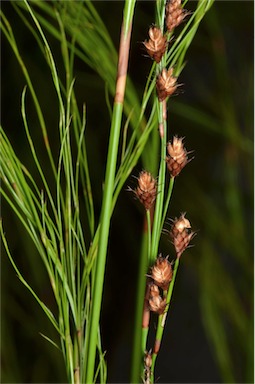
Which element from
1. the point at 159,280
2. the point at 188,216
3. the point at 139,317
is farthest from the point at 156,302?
the point at 188,216

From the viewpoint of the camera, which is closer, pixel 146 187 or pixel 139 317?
pixel 146 187

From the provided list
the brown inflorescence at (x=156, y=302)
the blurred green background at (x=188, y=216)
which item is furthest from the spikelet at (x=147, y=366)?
the blurred green background at (x=188, y=216)

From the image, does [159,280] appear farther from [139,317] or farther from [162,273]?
[139,317]

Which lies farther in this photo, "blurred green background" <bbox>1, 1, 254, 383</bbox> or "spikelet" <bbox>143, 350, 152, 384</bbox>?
"blurred green background" <bbox>1, 1, 254, 383</bbox>

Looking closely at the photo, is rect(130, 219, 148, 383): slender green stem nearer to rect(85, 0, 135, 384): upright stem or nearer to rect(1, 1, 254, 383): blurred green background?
rect(85, 0, 135, 384): upright stem

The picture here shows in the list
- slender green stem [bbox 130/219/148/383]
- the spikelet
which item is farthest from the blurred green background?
the spikelet

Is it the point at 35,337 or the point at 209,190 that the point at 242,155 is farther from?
the point at 35,337
